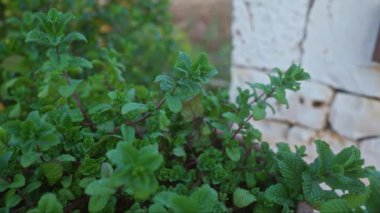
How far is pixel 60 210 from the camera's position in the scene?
2.02ft

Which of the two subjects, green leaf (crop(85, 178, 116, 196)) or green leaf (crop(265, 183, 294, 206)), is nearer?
green leaf (crop(85, 178, 116, 196))

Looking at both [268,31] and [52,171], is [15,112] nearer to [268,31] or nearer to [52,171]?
[52,171]

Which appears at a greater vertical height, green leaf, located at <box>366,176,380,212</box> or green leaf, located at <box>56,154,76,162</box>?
green leaf, located at <box>366,176,380,212</box>

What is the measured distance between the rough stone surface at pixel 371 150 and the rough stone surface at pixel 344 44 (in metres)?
0.18

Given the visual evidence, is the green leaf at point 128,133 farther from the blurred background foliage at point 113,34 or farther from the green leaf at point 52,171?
the blurred background foliage at point 113,34

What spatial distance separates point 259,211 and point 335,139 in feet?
3.71

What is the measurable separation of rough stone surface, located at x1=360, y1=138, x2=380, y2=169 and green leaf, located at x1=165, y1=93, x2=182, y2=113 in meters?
1.17

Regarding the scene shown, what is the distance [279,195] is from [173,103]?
0.74 ft

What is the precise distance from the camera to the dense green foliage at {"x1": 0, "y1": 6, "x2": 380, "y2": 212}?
0.61m

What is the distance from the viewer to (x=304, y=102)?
1.79m

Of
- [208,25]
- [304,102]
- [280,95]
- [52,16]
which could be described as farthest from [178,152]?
[208,25]

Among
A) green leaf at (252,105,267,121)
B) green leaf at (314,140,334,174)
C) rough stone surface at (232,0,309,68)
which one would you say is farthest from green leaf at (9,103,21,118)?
rough stone surface at (232,0,309,68)

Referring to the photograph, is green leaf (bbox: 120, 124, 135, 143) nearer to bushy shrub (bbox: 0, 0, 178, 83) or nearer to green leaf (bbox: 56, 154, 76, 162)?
green leaf (bbox: 56, 154, 76, 162)

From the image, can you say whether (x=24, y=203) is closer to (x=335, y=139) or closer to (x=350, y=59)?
(x=350, y=59)
